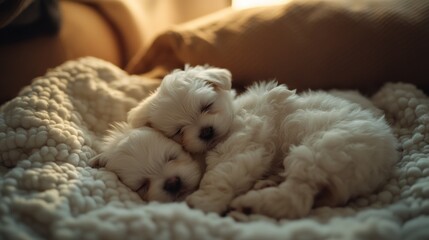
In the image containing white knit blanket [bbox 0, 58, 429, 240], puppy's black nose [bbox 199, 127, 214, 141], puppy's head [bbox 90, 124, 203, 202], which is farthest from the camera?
puppy's black nose [bbox 199, 127, 214, 141]

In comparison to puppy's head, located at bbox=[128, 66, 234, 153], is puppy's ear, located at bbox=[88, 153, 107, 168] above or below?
below

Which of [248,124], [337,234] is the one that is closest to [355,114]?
[248,124]

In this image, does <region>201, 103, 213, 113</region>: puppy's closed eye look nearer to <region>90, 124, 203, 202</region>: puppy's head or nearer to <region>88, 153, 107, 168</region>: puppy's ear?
<region>90, 124, 203, 202</region>: puppy's head

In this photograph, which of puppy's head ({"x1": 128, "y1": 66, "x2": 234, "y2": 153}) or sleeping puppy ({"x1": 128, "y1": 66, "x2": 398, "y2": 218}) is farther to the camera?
puppy's head ({"x1": 128, "y1": 66, "x2": 234, "y2": 153})

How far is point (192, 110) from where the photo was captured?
1.61 metres

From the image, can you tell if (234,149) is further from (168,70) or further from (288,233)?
(168,70)

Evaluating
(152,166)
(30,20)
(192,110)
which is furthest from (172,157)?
(30,20)

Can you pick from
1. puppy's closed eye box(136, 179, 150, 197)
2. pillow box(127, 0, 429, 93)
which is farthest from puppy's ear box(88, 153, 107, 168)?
pillow box(127, 0, 429, 93)

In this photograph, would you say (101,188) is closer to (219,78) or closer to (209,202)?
(209,202)

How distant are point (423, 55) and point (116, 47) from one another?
1713 mm

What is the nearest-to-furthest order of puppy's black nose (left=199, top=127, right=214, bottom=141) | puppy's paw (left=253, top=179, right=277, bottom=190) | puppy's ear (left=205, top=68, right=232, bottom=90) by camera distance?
puppy's paw (left=253, top=179, right=277, bottom=190) < puppy's black nose (left=199, top=127, right=214, bottom=141) < puppy's ear (left=205, top=68, right=232, bottom=90)

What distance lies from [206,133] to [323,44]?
78 centimetres

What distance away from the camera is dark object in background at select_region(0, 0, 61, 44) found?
1.87 metres

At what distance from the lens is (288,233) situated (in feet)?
3.48
